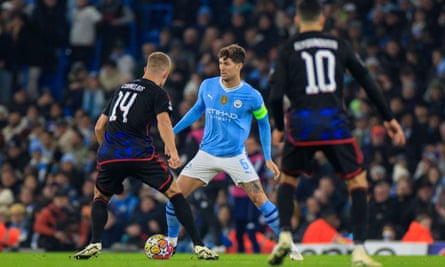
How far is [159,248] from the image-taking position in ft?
45.2

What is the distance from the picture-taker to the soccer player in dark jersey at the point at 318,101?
10.6 metres

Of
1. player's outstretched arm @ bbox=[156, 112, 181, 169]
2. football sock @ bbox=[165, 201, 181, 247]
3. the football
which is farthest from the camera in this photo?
football sock @ bbox=[165, 201, 181, 247]

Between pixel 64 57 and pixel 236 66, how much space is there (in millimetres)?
16062

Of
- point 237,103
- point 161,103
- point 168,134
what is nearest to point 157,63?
point 161,103

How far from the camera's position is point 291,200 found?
1080 cm

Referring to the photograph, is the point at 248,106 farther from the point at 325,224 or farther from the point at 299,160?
the point at 325,224

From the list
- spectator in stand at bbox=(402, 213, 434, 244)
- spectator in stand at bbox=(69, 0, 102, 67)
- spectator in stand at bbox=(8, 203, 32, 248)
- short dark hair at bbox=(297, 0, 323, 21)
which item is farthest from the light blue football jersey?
spectator in stand at bbox=(69, 0, 102, 67)

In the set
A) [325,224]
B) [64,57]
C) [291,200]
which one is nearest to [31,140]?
[64,57]

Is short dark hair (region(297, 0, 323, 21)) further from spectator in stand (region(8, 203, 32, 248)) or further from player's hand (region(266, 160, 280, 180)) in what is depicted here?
spectator in stand (region(8, 203, 32, 248))

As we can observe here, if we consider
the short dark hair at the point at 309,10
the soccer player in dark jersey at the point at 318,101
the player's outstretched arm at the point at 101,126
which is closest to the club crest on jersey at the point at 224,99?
the player's outstretched arm at the point at 101,126

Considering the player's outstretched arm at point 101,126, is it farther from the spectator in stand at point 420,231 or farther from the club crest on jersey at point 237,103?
the spectator in stand at point 420,231

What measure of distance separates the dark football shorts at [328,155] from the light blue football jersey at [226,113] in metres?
3.27

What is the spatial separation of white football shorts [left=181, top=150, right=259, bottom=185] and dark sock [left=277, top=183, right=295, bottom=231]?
3191 millimetres

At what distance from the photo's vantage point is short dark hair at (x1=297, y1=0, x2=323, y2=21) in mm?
10656
